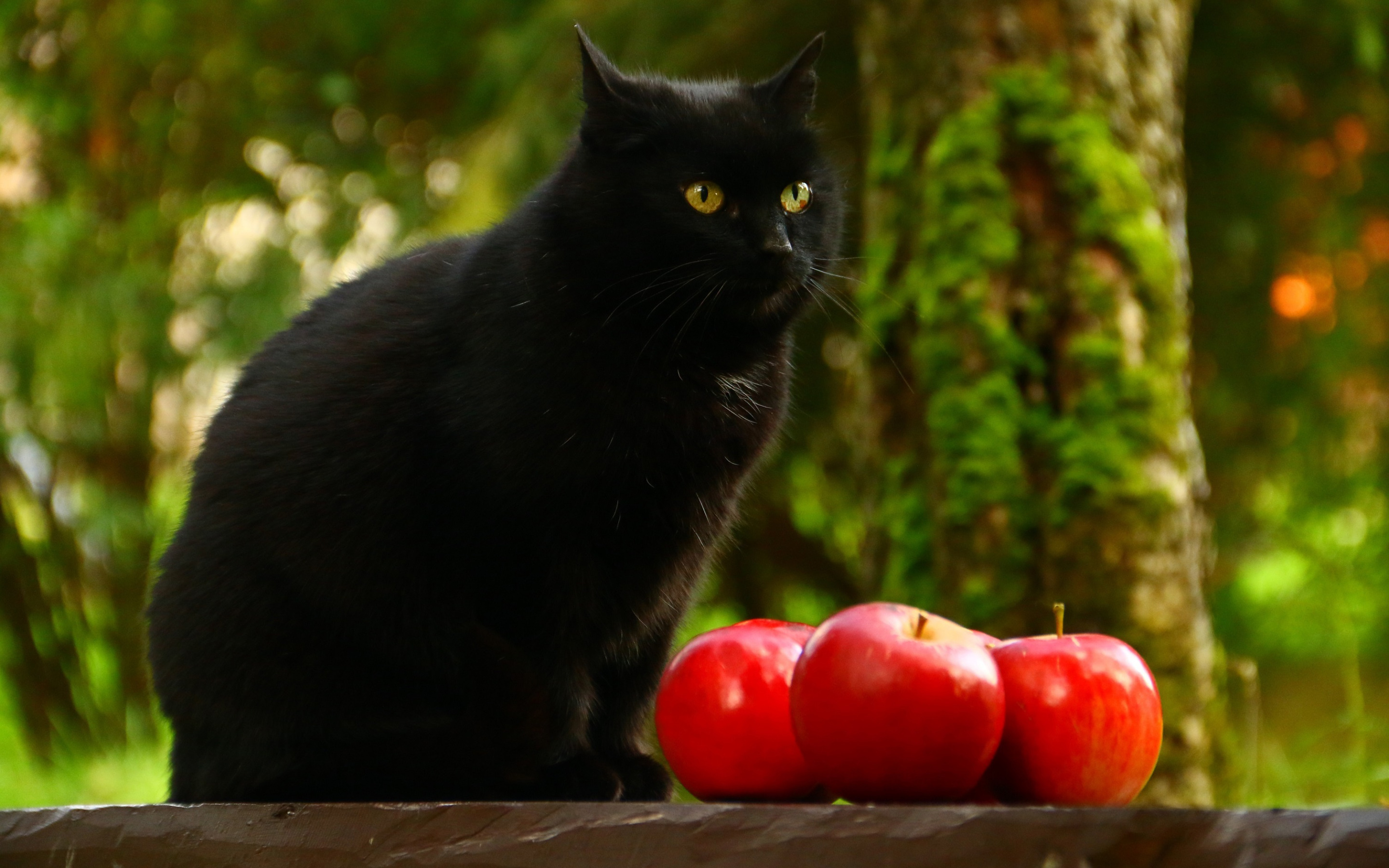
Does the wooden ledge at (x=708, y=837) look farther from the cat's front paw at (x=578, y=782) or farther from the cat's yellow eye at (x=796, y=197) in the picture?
the cat's yellow eye at (x=796, y=197)

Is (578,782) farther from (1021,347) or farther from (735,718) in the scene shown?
(1021,347)

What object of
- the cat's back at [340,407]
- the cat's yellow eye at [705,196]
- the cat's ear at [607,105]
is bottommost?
the cat's back at [340,407]

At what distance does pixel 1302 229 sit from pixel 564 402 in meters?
3.81

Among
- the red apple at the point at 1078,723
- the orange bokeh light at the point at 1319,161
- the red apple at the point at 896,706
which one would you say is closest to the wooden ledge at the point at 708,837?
the red apple at the point at 896,706

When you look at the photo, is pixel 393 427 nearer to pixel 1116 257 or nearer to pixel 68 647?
pixel 1116 257

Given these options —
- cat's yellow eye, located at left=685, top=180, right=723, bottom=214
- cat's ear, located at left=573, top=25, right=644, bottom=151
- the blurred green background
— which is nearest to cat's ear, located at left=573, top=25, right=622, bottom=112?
cat's ear, located at left=573, top=25, right=644, bottom=151

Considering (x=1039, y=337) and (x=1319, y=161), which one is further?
(x=1319, y=161)

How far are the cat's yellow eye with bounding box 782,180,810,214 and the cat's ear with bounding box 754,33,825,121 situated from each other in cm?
11

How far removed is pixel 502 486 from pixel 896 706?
0.57 m

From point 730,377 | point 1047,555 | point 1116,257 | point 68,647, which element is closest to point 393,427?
point 730,377

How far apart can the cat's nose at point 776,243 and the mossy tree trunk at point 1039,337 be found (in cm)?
125

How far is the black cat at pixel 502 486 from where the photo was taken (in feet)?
4.98

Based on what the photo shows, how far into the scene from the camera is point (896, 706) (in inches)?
47.7

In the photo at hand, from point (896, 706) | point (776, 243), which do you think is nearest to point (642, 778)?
point (896, 706)
